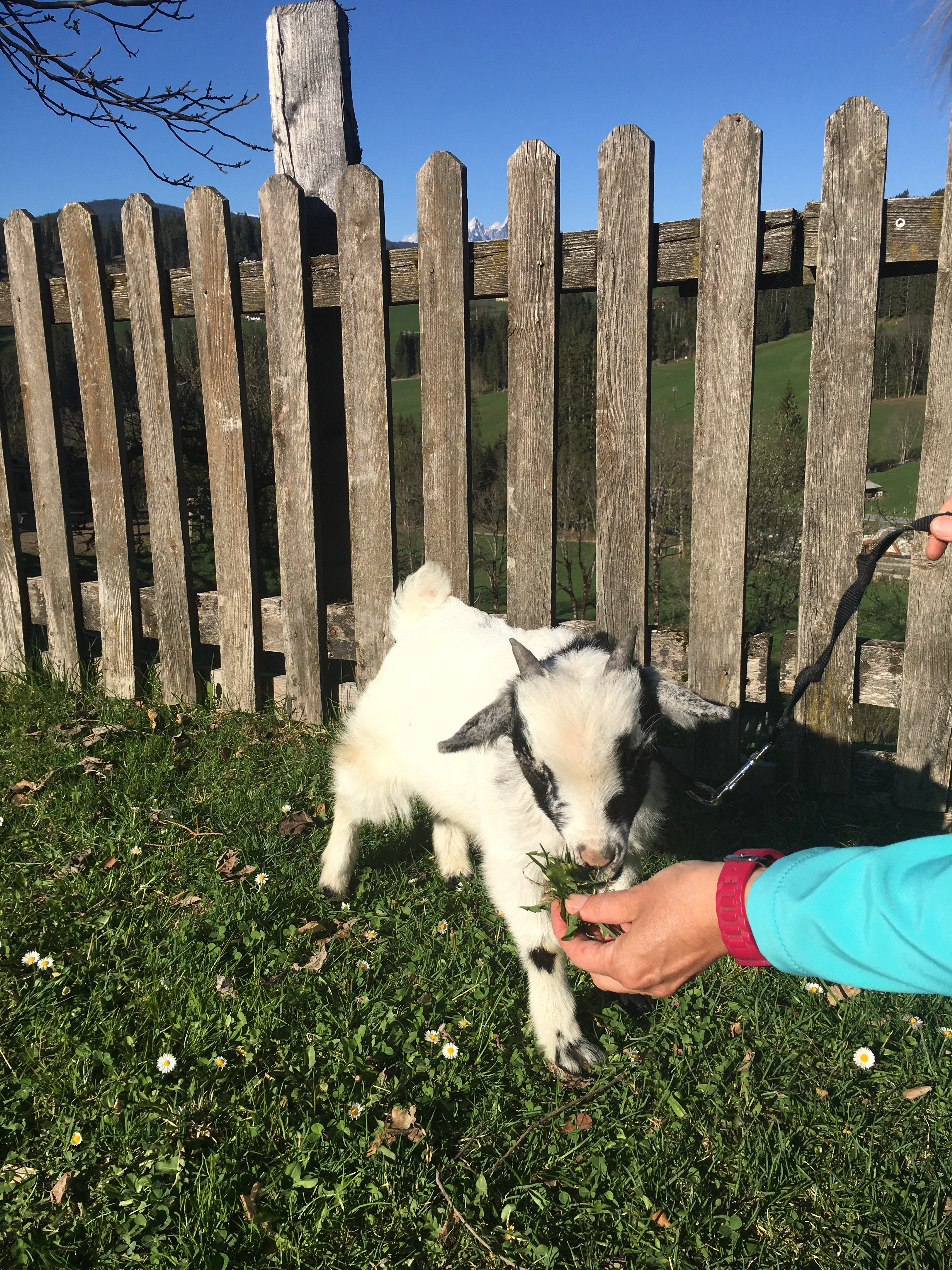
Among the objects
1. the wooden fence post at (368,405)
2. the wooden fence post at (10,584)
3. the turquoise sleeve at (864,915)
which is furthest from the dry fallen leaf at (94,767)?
the turquoise sleeve at (864,915)

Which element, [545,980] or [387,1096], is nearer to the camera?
[387,1096]

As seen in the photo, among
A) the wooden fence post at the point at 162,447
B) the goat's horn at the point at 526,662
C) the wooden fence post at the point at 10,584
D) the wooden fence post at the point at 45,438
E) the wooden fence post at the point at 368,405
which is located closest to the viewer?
the goat's horn at the point at 526,662

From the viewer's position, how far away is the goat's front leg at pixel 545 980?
244 cm

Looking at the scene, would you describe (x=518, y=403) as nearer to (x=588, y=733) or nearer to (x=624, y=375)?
(x=624, y=375)

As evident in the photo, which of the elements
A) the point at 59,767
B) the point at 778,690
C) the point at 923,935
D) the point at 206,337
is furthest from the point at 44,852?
the point at 778,690

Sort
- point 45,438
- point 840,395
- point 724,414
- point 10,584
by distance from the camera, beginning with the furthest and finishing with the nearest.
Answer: point 10,584 → point 45,438 → point 724,414 → point 840,395

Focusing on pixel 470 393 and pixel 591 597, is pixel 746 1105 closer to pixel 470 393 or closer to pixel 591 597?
pixel 470 393

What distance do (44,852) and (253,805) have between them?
0.85 meters

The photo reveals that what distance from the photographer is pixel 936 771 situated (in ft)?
11.1

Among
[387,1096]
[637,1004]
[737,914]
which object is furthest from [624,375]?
[387,1096]

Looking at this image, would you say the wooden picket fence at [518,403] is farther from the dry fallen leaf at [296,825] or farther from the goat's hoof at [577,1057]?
the goat's hoof at [577,1057]

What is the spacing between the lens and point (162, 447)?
4602mm

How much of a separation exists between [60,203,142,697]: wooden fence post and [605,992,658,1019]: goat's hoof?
3604 millimetres

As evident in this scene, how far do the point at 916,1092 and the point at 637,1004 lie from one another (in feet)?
2.61
